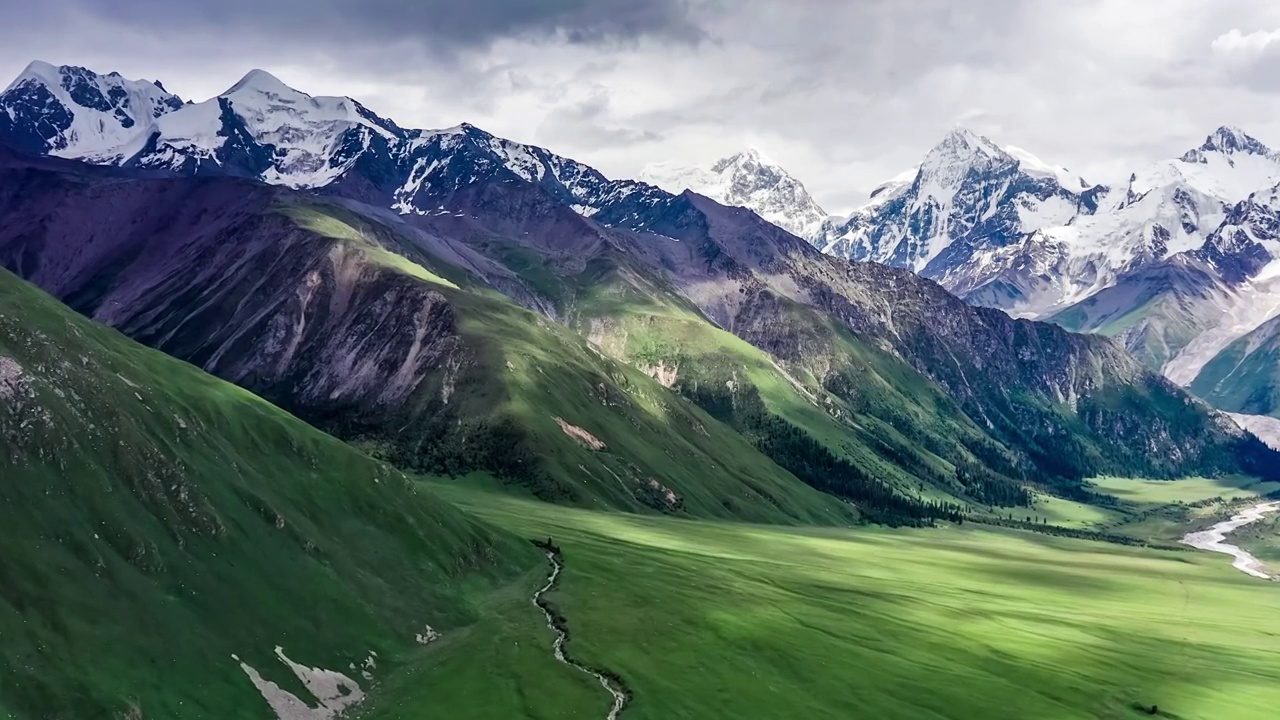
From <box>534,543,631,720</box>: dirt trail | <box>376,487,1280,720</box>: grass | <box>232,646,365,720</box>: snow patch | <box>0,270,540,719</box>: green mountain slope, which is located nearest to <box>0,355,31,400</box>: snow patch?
<box>0,270,540,719</box>: green mountain slope

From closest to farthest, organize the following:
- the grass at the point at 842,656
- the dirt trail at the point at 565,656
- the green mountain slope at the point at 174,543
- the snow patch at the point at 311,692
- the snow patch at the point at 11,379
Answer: the green mountain slope at the point at 174,543 < the snow patch at the point at 311,692 < the snow patch at the point at 11,379 < the dirt trail at the point at 565,656 < the grass at the point at 842,656

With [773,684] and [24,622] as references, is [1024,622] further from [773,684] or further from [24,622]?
[24,622]

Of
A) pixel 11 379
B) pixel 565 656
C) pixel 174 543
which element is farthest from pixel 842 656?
pixel 11 379

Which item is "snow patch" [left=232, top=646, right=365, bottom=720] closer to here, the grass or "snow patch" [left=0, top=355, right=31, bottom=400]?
the grass

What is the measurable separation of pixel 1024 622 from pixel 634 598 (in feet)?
256

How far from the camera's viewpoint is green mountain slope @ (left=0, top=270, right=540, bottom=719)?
291ft

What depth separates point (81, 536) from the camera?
9969 centimetres

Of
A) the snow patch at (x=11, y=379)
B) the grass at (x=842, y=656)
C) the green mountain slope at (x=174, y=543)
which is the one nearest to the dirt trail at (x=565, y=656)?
the grass at (x=842, y=656)

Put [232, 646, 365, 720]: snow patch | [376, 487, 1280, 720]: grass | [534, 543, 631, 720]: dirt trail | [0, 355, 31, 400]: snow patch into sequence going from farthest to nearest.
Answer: [376, 487, 1280, 720]: grass → [534, 543, 631, 720]: dirt trail → [0, 355, 31, 400]: snow patch → [232, 646, 365, 720]: snow patch

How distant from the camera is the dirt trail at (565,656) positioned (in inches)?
4528

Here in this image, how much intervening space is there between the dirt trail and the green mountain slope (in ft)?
29.9

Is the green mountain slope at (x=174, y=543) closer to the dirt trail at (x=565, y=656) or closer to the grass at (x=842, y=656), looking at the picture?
the dirt trail at (x=565, y=656)

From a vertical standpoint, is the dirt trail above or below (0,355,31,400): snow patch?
below

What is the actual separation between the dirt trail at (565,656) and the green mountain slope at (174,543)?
910 centimetres
